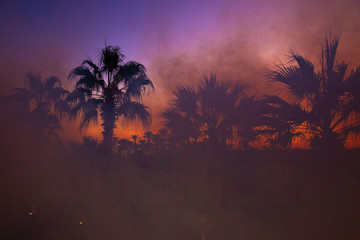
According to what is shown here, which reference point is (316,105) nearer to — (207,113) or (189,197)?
(207,113)

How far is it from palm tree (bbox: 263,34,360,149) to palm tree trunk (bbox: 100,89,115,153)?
640cm

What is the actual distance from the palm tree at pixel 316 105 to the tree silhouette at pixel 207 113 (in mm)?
1411

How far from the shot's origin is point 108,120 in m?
9.42

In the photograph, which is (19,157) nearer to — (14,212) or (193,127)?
(14,212)

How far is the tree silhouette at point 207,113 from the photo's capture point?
7766 millimetres

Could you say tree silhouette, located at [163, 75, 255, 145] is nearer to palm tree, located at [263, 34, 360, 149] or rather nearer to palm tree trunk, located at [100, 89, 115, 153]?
palm tree, located at [263, 34, 360, 149]

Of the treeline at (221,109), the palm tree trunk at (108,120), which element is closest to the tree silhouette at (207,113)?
the treeline at (221,109)

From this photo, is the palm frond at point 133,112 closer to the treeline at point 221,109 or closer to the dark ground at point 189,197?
the treeline at point 221,109

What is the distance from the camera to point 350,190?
5.58 metres

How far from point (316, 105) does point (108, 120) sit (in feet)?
25.7

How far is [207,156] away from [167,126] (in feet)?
6.54

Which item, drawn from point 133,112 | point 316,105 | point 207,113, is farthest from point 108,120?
point 316,105

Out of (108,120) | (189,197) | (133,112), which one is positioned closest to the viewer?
(189,197)

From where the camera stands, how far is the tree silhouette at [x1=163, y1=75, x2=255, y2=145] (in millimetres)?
7766
